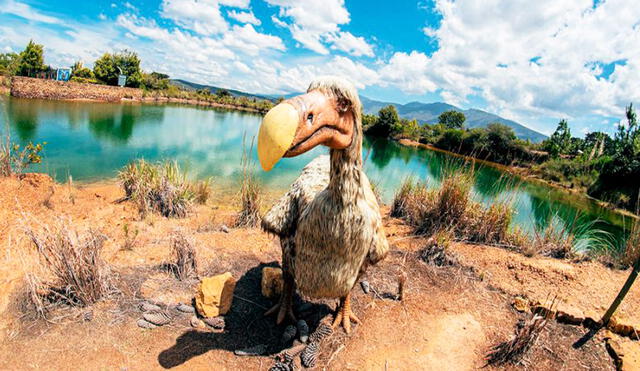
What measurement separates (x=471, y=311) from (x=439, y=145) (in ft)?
121

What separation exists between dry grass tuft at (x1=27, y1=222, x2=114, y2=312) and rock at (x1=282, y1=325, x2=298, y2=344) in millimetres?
1862

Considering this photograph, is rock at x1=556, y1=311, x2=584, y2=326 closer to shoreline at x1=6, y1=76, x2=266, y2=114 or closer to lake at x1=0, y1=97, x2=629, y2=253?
lake at x1=0, y1=97, x2=629, y2=253

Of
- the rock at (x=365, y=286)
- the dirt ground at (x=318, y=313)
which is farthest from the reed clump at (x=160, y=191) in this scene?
the rock at (x=365, y=286)

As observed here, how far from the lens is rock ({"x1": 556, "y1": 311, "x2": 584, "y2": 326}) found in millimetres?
3146

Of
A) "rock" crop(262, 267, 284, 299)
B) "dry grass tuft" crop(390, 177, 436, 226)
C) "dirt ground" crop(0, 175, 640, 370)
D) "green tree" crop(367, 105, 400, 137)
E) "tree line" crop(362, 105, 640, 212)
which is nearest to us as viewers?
"dirt ground" crop(0, 175, 640, 370)

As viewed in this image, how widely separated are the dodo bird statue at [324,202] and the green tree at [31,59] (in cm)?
4001

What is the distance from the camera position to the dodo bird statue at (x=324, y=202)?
121 centimetres

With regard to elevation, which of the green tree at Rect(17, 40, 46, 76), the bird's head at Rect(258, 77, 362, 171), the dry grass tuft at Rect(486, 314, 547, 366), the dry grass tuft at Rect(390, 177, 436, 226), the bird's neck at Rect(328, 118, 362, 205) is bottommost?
the dry grass tuft at Rect(486, 314, 547, 366)

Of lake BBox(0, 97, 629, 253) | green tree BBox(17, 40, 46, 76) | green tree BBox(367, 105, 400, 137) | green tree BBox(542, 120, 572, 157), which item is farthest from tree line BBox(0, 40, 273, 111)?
green tree BBox(542, 120, 572, 157)

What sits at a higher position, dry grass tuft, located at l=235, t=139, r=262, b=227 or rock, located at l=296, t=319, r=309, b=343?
dry grass tuft, located at l=235, t=139, r=262, b=227

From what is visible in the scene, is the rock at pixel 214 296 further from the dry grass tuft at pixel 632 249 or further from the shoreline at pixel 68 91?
the shoreline at pixel 68 91

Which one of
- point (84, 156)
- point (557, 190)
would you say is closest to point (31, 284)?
point (84, 156)

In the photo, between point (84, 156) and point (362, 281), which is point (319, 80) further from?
point (84, 156)

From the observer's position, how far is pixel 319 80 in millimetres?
1474
